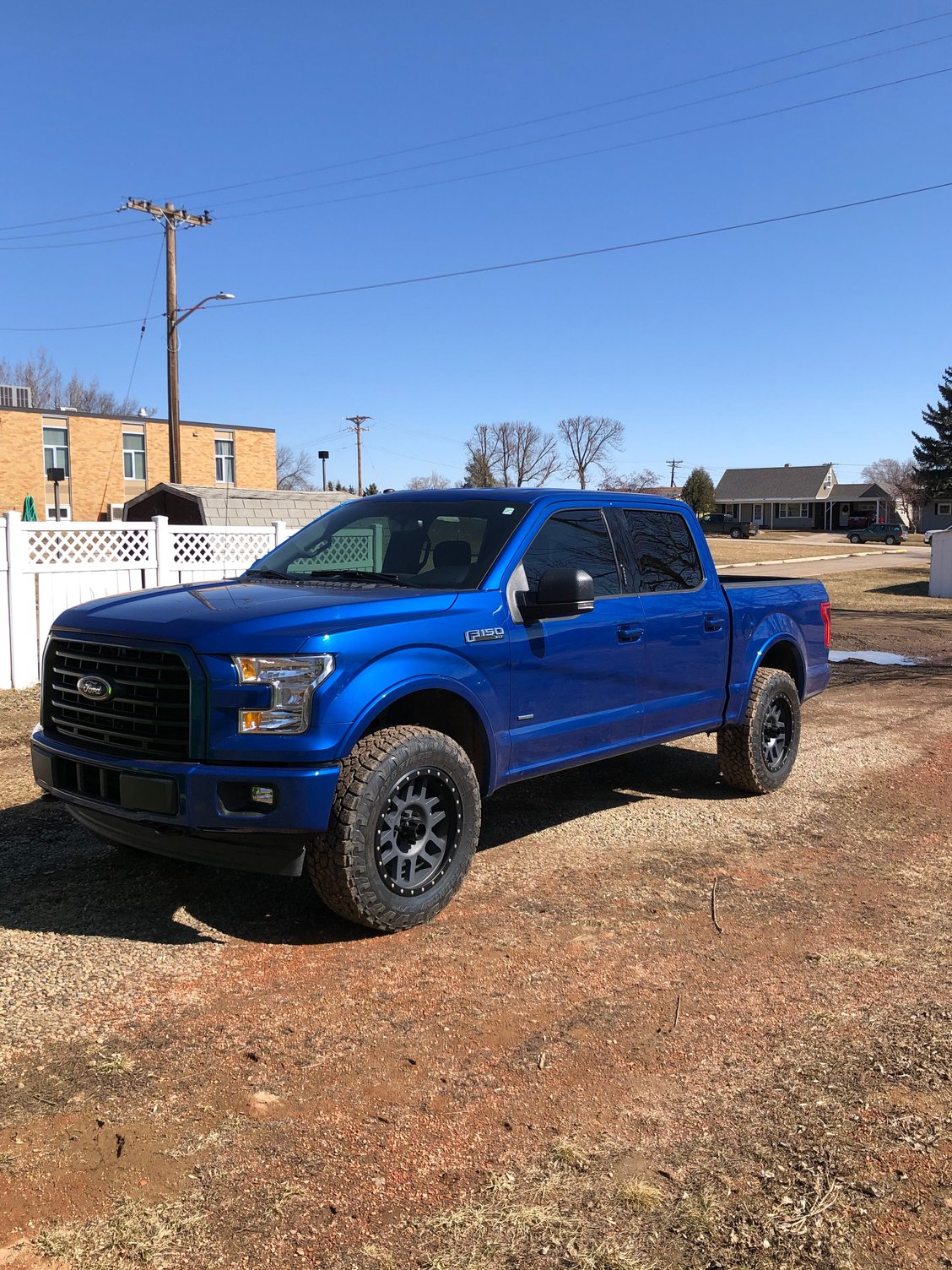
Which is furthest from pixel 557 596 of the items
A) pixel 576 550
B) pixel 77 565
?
pixel 77 565

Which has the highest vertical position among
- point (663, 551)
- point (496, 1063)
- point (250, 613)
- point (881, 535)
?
point (881, 535)

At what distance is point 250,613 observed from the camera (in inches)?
164

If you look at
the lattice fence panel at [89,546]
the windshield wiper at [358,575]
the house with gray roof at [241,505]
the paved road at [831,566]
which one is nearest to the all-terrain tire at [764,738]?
the windshield wiper at [358,575]

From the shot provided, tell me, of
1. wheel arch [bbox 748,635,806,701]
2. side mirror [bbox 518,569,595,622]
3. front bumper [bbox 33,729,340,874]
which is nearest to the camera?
front bumper [bbox 33,729,340,874]

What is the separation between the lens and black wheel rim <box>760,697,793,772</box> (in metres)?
6.84

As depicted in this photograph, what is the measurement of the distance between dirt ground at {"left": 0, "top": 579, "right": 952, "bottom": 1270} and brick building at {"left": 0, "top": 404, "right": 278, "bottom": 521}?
38.9 m

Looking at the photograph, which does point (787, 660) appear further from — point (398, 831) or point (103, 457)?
point (103, 457)

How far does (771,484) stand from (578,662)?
101m

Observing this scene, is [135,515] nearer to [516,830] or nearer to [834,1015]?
[516,830]

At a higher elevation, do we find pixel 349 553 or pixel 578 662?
pixel 349 553

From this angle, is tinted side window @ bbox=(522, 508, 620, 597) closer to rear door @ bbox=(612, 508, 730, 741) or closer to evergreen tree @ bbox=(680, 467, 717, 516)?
rear door @ bbox=(612, 508, 730, 741)

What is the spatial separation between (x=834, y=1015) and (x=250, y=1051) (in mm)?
2049

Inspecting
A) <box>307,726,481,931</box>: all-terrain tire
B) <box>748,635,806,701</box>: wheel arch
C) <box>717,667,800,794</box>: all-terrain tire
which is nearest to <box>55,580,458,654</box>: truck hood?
<box>307,726,481,931</box>: all-terrain tire

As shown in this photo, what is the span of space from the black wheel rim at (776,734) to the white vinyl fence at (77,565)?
258 inches
